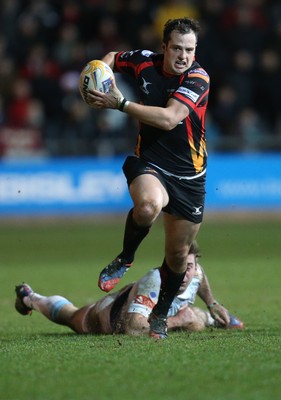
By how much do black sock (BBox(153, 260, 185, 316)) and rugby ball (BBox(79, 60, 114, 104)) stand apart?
4.86 feet

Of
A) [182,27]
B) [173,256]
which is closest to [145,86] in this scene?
[182,27]

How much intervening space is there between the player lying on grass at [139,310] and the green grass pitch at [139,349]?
0.18 metres

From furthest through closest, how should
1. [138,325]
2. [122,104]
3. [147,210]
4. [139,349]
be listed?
1. [138,325]
2. [122,104]
3. [147,210]
4. [139,349]

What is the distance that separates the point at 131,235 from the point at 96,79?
122 cm

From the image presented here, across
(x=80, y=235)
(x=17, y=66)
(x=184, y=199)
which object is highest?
(x=17, y=66)

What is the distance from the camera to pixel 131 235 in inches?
303

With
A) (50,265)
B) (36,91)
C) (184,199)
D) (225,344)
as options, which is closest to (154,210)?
(184,199)

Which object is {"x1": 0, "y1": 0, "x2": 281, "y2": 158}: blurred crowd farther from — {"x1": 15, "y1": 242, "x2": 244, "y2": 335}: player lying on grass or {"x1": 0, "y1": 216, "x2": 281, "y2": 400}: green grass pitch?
{"x1": 15, "y1": 242, "x2": 244, "y2": 335}: player lying on grass

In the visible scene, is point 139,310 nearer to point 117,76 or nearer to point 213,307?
point 213,307

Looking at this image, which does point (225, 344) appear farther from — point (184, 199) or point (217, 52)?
point (217, 52)

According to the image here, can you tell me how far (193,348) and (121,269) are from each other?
1.18 metres

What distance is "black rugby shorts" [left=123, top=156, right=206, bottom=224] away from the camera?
7.72m

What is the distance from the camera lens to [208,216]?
1891 centimetres

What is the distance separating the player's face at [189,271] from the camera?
820 centimetres
